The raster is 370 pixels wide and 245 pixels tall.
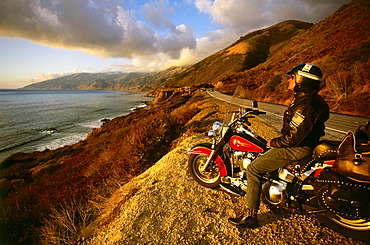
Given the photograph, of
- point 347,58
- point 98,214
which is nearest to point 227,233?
point 98,214

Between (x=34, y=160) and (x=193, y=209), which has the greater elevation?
(x=193, y=209)

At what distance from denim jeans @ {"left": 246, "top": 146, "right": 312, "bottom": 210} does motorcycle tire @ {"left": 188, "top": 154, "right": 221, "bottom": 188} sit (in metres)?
1.01

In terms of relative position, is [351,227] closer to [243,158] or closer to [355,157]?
[355,157]

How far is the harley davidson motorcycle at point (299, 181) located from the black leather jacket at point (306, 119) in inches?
8.5

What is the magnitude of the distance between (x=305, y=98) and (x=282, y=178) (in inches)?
51.9

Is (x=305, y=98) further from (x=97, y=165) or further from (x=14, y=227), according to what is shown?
(x=97, y=165)

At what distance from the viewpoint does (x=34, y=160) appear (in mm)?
12852

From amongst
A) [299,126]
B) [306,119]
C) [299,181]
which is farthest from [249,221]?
[306,119]

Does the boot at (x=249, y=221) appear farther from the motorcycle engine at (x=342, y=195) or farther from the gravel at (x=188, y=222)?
the motorcycle engine at (x=342, y=195)

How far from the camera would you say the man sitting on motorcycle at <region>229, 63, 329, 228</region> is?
2232 millimetres

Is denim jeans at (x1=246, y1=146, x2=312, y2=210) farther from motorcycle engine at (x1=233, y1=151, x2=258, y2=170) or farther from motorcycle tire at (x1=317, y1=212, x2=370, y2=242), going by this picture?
motorcycle tire at (x1=317, y1=212, x2=370, y2=242)

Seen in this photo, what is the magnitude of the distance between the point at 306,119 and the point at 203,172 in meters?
2.55

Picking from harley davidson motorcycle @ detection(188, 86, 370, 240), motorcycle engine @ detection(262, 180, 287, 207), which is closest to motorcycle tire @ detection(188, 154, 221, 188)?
harley davidson motorcycle @ detection(188, 86, 370, 240)

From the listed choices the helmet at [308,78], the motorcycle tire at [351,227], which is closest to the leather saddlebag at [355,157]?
the helmet at [308,78]
